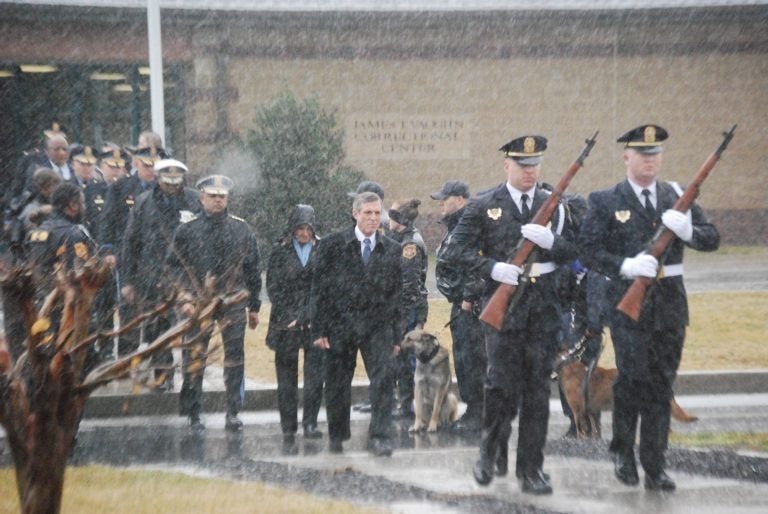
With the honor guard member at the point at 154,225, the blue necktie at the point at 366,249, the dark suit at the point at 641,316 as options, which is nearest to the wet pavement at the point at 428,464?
the dark suit at the point at 641,316

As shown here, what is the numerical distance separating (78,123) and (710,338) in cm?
2155

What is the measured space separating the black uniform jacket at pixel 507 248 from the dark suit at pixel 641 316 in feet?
0.88

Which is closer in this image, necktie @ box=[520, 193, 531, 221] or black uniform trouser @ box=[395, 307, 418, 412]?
necktie @ box=[520, 193, 531, 221]

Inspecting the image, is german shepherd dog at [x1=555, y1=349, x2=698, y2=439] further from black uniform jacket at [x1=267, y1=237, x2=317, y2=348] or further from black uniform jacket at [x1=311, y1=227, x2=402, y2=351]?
black uniform jacket at [x1=267, y1=237, x2=317, y2=348]

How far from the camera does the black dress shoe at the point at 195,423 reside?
12.4 m

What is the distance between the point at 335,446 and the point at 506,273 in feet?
9.18

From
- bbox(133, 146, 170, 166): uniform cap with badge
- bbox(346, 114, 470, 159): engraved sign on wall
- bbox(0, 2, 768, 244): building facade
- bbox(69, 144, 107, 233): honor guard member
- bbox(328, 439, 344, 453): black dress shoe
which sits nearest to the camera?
bbox(328, 439, 344, 453): black dress shoe

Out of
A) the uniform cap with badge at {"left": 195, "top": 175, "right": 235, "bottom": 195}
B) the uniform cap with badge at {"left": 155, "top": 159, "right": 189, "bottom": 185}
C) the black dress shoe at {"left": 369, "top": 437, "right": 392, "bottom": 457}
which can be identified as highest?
the uniform cap with badge at {"left": 155, "top": 159, "right": 189, "bottom": 185}

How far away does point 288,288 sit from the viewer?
12398 millimetres

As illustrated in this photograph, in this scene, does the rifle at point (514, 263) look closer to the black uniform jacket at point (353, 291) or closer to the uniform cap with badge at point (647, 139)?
the uniform cap with badge at point (647, 139)

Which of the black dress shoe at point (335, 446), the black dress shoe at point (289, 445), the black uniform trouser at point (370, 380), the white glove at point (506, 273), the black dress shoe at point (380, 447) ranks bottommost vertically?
the black dress shoe at point (289, 445)

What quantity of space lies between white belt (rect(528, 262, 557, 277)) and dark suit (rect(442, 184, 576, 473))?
0.06ft

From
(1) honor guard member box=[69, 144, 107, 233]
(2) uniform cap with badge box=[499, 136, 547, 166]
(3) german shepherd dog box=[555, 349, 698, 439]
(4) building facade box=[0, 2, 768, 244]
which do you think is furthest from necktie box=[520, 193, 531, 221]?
(4) building facade box=[0, 2, 768, 244]

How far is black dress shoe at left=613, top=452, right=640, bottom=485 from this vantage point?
9172 mm
